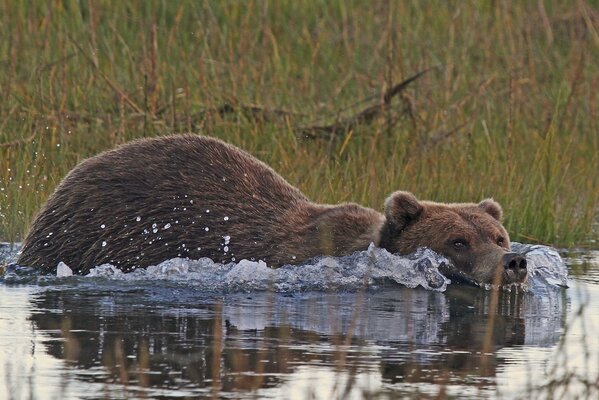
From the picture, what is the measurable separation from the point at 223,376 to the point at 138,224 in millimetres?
3426

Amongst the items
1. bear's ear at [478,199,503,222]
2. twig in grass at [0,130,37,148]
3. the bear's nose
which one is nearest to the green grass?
twig in grass at [0,130,37,148]

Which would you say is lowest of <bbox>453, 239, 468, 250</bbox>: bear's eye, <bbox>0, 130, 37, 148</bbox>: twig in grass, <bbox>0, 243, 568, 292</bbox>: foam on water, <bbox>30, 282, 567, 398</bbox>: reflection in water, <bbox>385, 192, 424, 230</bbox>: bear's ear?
<bbox>30, 282, 567, 398</bbox>: reflection in water

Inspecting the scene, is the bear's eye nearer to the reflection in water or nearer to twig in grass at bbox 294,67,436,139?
the reflection in water

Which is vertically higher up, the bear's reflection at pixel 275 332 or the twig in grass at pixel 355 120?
the twig in grass at pixel 355 120

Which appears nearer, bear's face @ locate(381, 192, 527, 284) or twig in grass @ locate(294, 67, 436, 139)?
bear's face @ locate(381, 192, 527, 284)

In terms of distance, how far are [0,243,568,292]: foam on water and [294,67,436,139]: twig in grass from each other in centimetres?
404

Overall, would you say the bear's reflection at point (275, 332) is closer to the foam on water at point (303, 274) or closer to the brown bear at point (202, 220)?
the foam on water at point (303, 274)

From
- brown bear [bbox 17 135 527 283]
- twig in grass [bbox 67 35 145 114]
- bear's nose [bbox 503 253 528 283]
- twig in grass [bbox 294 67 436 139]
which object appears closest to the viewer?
bear's nose [bbox 503 253 528 283]

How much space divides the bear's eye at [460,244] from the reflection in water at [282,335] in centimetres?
24

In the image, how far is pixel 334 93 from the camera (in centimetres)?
1305

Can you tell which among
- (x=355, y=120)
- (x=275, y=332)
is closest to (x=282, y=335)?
(x=275, y=332)

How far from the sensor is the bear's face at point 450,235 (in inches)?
316

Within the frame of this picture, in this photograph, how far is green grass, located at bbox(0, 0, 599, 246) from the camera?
421 inches

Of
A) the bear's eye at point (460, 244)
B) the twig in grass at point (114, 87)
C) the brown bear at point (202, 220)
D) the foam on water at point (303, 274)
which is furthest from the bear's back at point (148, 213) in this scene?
the twig in grass at point (114, 87)
